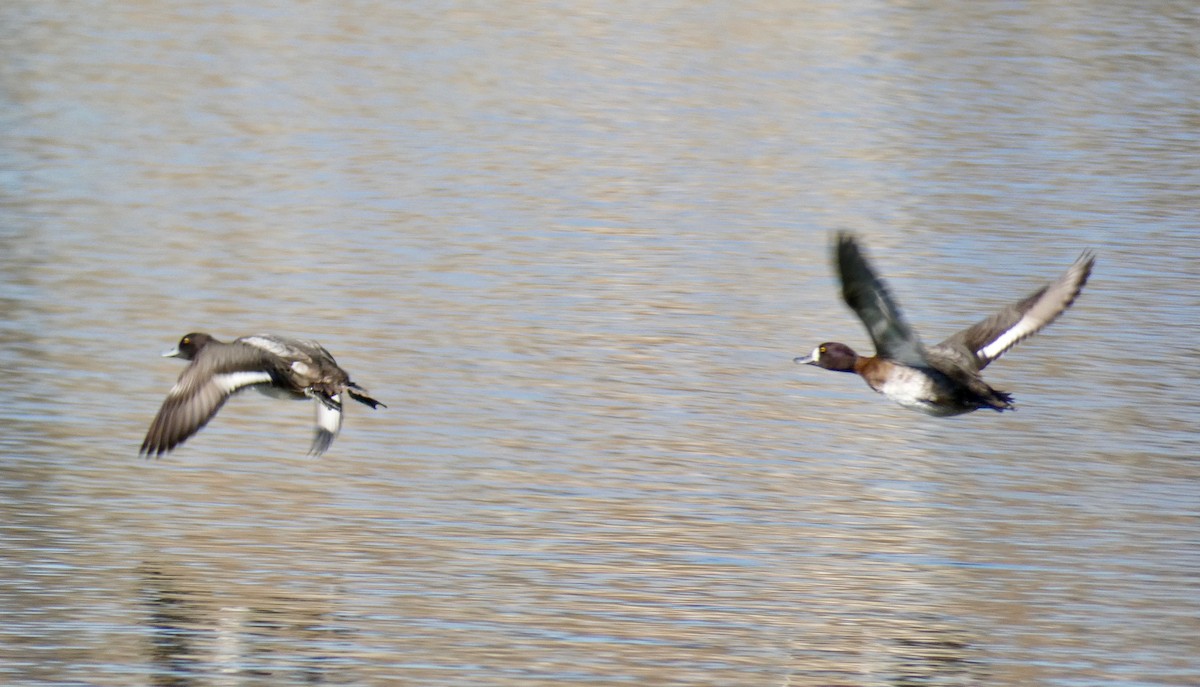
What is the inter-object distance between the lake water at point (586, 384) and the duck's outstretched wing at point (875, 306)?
1266 mm

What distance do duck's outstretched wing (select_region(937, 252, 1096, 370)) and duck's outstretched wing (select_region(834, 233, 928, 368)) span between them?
0.59 m

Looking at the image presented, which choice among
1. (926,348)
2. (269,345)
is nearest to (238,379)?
(269,345)

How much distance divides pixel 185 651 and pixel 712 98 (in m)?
23.9

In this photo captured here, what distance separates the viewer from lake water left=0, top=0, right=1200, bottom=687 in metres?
11.3

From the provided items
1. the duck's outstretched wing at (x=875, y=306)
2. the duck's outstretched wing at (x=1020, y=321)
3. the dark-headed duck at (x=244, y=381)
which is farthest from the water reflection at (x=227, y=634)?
the duck's outstretched wing at (x=1020, y=321)

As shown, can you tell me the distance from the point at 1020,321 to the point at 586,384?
4.36 m

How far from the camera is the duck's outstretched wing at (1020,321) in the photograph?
1309 centimetres

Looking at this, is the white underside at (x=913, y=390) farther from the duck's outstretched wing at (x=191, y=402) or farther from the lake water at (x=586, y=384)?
the duck's outstretched wing at (x=191, y=402)

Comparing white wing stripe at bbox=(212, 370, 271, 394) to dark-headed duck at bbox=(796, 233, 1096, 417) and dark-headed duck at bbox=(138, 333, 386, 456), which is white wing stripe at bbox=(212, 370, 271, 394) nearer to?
dark-headed duck at bbox=(138, 333, 386, 456)

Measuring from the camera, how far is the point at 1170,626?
1167cm

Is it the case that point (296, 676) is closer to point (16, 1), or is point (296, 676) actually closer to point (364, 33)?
point (364, 33)

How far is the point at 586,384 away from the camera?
16.5 meters

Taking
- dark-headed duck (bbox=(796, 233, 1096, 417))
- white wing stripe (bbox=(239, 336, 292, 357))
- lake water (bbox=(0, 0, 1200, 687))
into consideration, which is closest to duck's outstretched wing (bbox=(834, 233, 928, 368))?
dark-headed duck (bbox=(796, 233, 1096, 417))

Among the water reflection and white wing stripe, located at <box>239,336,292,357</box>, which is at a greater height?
white wing stripe, located at <box>239,336,292,357</box>
